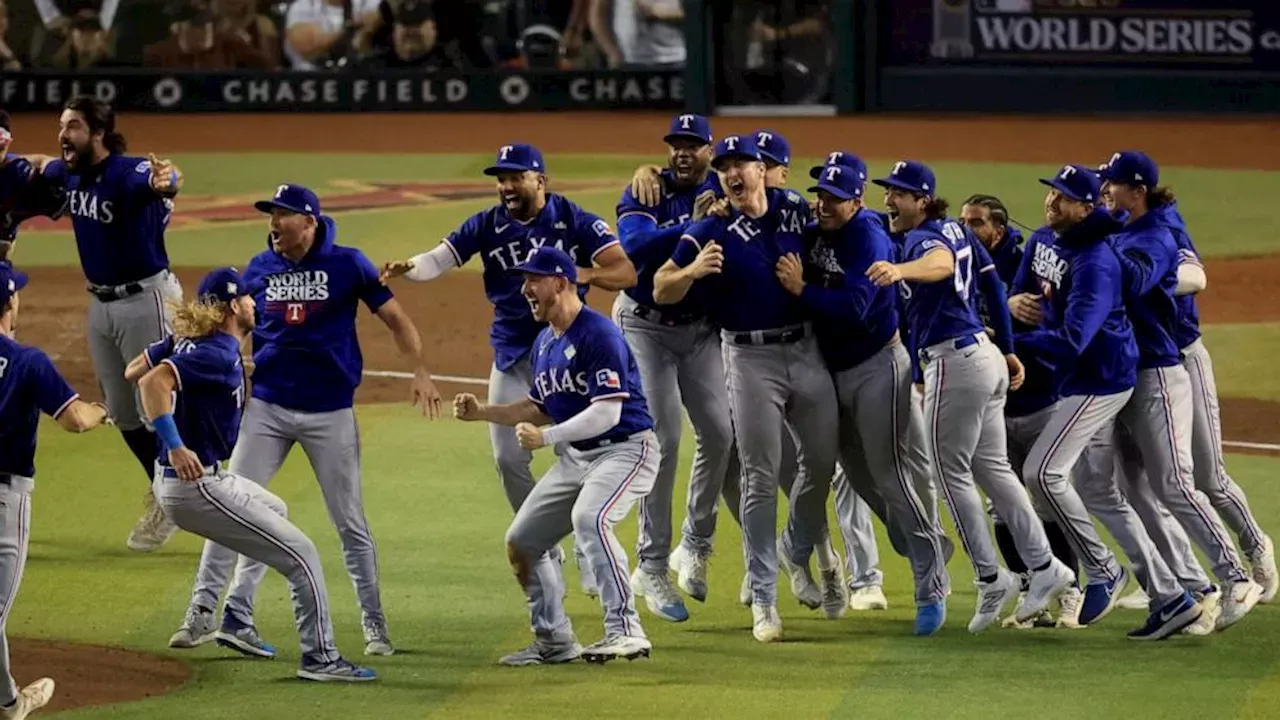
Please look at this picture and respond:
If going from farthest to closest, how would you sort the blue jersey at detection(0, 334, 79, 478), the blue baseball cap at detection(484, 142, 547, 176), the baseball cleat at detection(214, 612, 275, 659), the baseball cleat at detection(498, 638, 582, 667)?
the blue baseball cap at detection(484, 142, 547, 176) < the baseball cleat at detection(214, 612, 275, 659) < the baseball cleat at detection(498, 638, 582, 667) < the blue jersey at detection(0, 334, 79, 478)

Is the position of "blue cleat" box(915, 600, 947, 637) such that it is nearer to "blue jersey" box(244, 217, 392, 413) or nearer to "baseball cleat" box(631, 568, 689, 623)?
"baseball cleat" box(631, 568, 689, 623)

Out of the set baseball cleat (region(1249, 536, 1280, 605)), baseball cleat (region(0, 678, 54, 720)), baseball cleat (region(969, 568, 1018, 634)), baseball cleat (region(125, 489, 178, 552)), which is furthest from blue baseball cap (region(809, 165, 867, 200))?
baseball cleat (region(125, 489, 178, 552))

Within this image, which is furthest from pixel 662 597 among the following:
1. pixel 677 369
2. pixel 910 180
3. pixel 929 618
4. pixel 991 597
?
pixel 910 180

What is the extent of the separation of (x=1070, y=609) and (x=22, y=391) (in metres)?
4.15

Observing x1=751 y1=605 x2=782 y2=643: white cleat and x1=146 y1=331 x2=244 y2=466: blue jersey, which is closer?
x1=146 y1=331 x2=244 y2=466: blue jersey

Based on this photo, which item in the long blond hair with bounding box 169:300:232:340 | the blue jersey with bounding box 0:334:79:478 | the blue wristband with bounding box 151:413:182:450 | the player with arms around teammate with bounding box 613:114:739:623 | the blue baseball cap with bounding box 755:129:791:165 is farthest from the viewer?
the player with arms around teammate with bounding box 613:114:739:623

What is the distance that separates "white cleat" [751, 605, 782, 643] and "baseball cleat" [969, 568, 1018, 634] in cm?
77

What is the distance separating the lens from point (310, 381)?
341 inches

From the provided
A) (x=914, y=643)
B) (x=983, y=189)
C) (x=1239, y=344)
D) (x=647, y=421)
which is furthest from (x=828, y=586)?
(x=983, y=189)

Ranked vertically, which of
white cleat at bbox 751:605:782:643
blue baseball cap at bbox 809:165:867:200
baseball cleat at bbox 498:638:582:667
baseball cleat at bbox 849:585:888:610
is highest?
blue baseball cap at bbox 809:165:867:200

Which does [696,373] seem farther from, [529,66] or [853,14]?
[529,66]

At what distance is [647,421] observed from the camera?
27.9 feet

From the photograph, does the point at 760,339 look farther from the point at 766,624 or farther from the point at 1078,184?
the point at 1078,184

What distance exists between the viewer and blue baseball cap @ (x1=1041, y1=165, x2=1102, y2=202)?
8648 mm
